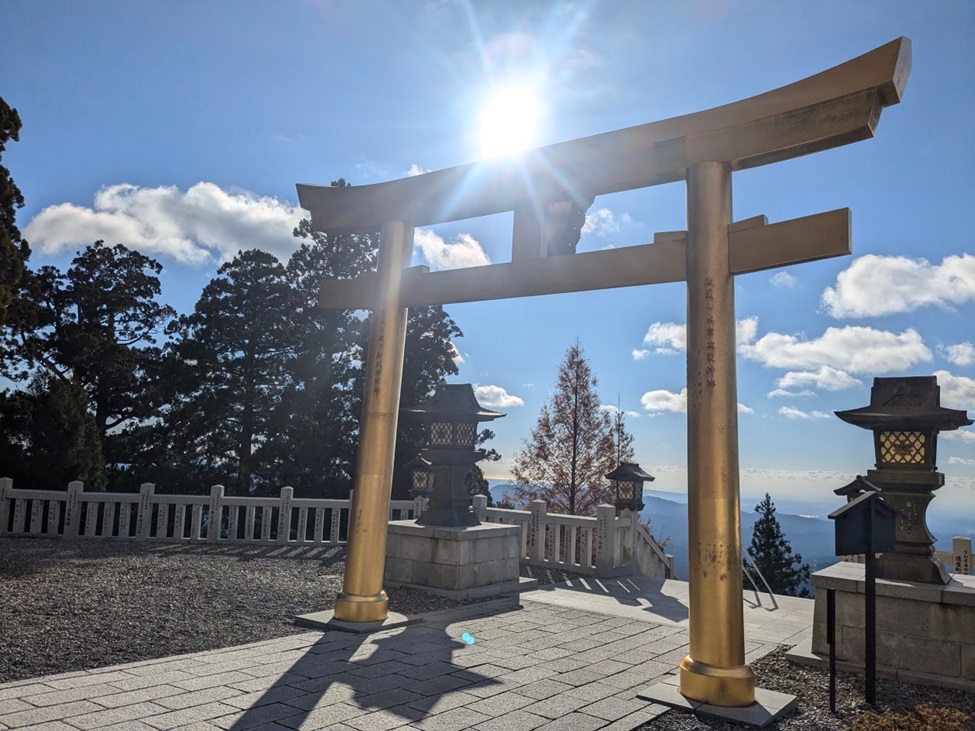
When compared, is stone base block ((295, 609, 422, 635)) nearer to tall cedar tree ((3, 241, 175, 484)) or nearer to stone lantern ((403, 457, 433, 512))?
stone lantern ((403, 457, 433, 512))

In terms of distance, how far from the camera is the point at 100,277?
26328 mm

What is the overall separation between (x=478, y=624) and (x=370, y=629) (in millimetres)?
1251

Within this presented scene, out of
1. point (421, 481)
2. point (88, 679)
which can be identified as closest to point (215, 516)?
point (421, 481)

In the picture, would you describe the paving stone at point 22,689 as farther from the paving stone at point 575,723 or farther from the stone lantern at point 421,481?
the stone lantern at point 421,481

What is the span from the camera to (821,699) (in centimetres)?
493

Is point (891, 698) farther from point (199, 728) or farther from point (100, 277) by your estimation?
point (100, 277)

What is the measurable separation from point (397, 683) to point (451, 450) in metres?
5.26

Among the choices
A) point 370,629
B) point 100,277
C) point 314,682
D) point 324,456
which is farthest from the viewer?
point 100,277

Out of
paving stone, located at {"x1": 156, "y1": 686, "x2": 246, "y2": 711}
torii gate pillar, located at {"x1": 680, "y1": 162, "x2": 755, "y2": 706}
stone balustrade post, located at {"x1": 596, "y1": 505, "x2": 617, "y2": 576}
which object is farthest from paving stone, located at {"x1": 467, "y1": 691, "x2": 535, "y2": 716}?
stone balustrade post, located at {"x1": 596, "y1": 505, "x2": 617, "y2": 576}

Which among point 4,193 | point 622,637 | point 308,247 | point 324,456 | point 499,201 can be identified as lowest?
point 622,637

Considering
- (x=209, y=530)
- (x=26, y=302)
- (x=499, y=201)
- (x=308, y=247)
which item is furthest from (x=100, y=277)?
(x=499, y=201)

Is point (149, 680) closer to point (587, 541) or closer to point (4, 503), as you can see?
point (587, 541)

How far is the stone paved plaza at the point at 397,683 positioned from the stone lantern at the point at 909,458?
162 centimetres

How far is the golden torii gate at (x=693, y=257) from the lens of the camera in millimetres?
4602
